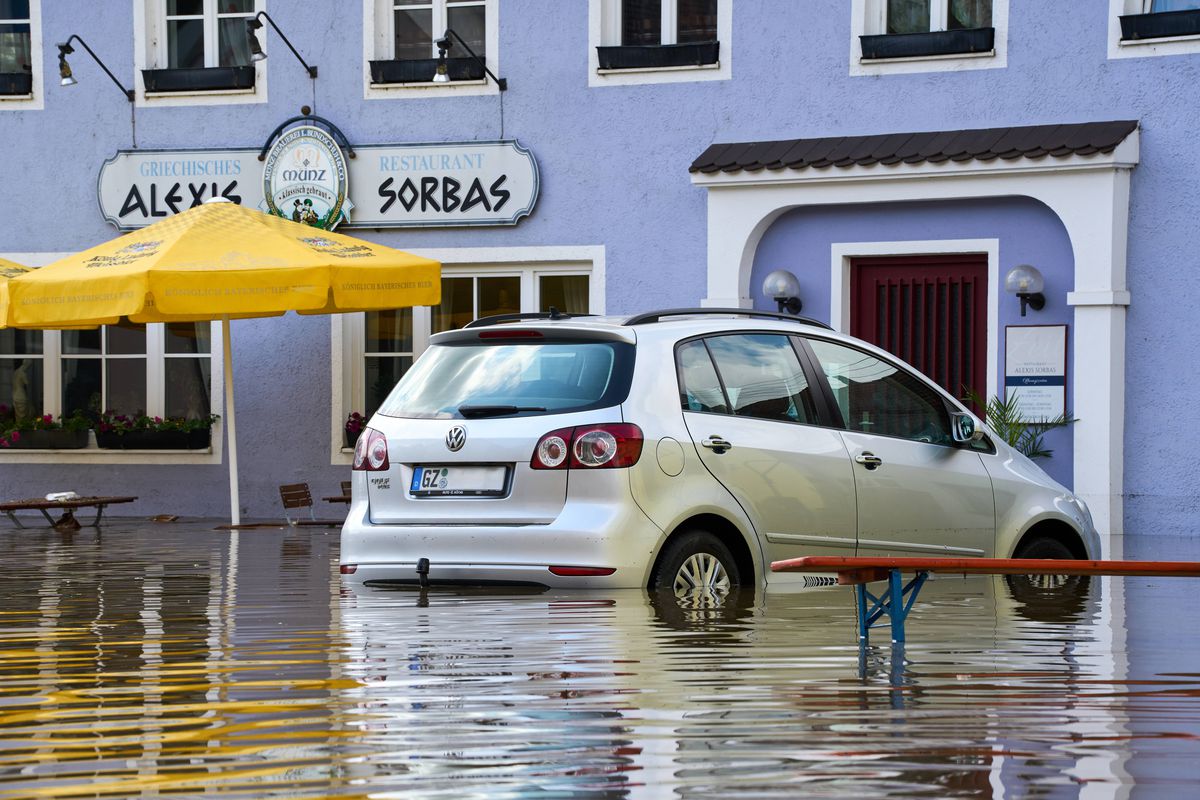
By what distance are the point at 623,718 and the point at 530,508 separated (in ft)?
10.5

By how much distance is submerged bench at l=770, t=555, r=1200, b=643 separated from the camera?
7191mm

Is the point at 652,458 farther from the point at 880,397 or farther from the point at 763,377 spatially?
the point at 880,397

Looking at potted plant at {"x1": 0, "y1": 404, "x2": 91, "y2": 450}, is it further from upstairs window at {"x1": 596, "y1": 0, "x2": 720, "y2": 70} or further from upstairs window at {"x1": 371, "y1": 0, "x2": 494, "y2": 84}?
upstairs window at {"x1": 596, "y1": 0, "x2": 720, "y2": 70}

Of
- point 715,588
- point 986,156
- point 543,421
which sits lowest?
point 715,588

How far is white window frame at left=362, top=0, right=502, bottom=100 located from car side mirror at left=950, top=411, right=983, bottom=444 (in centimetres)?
908

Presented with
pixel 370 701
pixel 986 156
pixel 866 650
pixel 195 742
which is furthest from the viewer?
pixel 986 156

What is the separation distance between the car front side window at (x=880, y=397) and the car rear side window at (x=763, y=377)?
0.71 ft

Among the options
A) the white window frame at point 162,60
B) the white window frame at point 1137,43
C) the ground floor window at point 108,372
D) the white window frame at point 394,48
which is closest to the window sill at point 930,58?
the white window frame at point 1137,43

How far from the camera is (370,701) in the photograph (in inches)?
236

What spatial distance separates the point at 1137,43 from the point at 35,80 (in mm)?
10262

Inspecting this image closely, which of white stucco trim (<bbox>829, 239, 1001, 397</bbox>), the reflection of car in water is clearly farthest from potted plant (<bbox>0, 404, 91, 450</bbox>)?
the reflection of car in water

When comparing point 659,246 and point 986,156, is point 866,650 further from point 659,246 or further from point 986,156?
point 659,246

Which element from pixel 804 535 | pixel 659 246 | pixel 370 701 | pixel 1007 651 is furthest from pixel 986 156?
pixel 370 701

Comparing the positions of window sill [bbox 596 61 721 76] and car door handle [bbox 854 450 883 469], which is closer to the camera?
car door handle [bbox 854 450 883 469]
